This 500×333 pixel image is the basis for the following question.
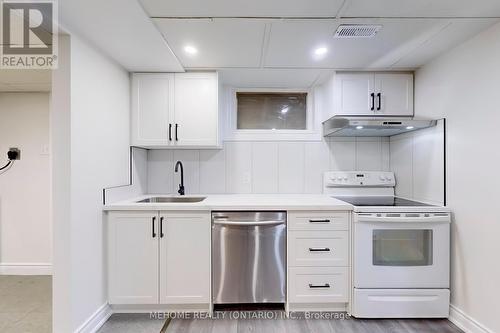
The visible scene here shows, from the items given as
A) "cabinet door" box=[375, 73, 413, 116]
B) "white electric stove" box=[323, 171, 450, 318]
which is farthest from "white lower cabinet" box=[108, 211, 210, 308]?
"cabinet door" box=[375, 73, 413, 116]

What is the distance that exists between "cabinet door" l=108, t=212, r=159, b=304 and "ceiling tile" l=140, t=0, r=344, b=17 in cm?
151

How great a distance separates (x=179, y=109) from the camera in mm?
2602

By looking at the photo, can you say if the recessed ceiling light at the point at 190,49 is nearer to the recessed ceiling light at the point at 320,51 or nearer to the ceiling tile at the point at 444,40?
the recessed ceiling light at the point at 320,51

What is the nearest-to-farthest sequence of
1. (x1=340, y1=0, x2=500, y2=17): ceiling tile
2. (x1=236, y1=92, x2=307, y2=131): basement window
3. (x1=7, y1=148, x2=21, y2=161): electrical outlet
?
1. (x1=340, y1=0, x2=500, y2=17): ceiling tile
2. (x1=7, y1=148, x2=21, y2=161): electrical outlet
3. (x1=236, y1=92, x2=307, y2=131): basement window

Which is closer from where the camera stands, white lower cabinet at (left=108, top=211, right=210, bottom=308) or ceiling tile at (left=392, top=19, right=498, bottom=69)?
ceiling tile at (left=392, top=19, right=498, bottom=69)

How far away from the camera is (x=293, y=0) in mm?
1501

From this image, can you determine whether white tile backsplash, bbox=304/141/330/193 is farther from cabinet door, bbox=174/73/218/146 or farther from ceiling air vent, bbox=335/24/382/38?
ceiling air vent, bbox=335/24/382/38

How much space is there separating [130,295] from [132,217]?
647 millimetres

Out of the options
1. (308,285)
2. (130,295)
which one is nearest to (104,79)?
(130,295)

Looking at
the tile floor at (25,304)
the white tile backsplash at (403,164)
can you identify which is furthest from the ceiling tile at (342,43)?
the tile floor at (25,304)

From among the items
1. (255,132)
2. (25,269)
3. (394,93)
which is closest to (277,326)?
(255,132)

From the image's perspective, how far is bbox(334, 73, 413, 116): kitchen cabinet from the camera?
8.59 feet

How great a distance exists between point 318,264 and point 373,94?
173cm

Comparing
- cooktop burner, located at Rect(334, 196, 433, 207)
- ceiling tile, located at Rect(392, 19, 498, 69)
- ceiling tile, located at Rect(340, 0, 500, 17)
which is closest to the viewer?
ceiling tile, located at Rect(340, 0, 500, 17)
